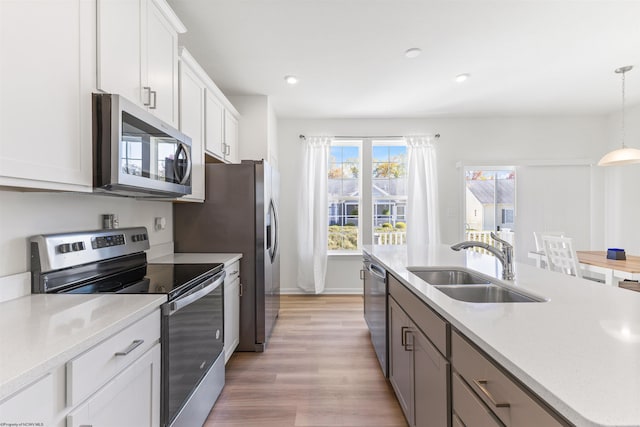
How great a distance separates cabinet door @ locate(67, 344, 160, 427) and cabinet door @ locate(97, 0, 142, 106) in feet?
3.73

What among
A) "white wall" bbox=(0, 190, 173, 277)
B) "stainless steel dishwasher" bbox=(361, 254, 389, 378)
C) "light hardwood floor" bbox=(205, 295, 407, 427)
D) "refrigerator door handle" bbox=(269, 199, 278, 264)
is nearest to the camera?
"white wall" bbox=(0, 190, 173, 277)

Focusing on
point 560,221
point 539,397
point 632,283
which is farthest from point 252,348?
point 560,221

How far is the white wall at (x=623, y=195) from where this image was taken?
3.84m

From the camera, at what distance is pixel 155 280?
1521mm

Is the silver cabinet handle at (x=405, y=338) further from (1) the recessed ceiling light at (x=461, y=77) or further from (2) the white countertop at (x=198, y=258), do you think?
(1) the recessed ceiling light at (x=461, y=77)

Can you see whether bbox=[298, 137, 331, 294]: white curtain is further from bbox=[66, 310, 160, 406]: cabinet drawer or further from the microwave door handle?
bbox=[66, 310, 160, 406]: cabinet drawer

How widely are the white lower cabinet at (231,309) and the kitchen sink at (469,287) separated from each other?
4.38ft

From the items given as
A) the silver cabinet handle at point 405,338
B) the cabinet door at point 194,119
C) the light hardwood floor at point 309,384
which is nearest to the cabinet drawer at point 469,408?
the silver cabinet handle at point 405,338

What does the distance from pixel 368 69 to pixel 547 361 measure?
280cm

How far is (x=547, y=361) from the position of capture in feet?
2.18

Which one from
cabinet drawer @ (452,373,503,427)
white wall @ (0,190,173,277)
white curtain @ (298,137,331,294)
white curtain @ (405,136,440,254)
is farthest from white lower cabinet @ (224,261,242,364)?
white curtain @ (405,136,440,254)

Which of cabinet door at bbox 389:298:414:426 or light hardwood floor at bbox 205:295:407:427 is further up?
cabinet door at bbox 389:298:414:426

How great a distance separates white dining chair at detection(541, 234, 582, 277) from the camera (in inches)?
107

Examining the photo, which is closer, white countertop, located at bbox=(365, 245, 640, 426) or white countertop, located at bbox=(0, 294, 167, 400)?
white countertop, located at bbox=(365, 245, 640, 426)
